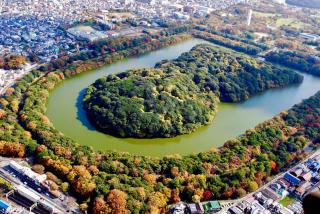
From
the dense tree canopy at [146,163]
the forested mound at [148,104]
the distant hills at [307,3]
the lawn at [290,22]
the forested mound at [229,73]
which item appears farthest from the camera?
the distant hills at [307,3]

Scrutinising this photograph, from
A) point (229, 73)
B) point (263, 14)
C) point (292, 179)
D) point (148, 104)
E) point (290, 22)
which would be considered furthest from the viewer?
point (263, 14)

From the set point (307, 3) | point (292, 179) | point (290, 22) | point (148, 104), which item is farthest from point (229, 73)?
point (307, 3)

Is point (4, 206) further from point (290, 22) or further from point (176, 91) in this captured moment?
point (290, 22)

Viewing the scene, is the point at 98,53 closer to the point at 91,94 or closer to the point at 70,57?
the point at 70,57

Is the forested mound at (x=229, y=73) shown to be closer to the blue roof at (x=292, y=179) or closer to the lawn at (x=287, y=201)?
the blue roof at (x=292, y=179)

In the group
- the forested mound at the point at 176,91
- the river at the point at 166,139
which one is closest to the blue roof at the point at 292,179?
the river at the point at 166,139

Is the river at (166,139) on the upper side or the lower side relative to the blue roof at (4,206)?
lower
